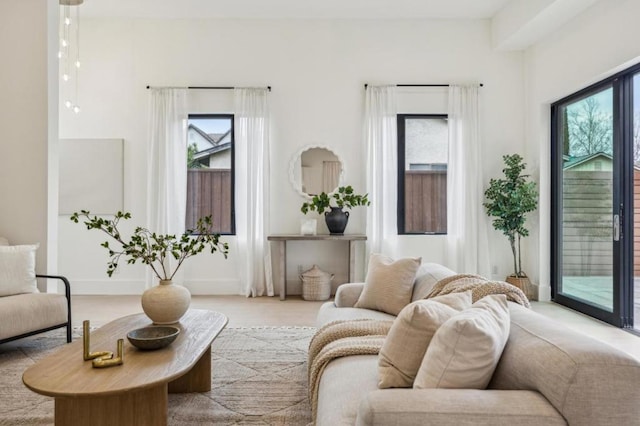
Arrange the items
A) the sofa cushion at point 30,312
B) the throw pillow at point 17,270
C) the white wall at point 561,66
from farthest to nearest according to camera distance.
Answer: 1. the white wall at point 561,66
2. the throw pillow at point 17,270
3. the sofa cushion at point 30,312

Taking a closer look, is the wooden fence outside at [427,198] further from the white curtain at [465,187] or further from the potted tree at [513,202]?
the potted tree at [513,202]

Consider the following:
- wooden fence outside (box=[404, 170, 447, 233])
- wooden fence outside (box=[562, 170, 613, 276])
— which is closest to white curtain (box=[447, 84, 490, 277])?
wooden fence outside (box=[404, 170, 447, 233])

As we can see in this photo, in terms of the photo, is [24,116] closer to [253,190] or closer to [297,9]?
[253,190]

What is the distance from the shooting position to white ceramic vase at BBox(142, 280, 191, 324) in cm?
240

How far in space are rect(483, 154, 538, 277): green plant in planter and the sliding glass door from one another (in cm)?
36

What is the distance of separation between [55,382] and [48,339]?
236 cm

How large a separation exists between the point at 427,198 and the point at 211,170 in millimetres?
2844

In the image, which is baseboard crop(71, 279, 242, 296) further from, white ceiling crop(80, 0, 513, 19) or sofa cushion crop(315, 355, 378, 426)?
sofa cushion crop(315, 355, 378, 426)

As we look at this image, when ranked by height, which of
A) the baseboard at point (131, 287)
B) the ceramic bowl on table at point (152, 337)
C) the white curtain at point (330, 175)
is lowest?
the baseboard at point (131, 287)

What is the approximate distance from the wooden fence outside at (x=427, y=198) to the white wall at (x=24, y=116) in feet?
13.3

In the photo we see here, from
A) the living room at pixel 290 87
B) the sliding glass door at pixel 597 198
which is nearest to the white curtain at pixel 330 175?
the living room at pixel 290 87

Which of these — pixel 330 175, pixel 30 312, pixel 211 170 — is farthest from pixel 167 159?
pixel 30 312

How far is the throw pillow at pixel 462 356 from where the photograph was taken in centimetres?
130

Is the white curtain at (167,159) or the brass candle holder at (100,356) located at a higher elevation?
the white curtain at (167,159)
